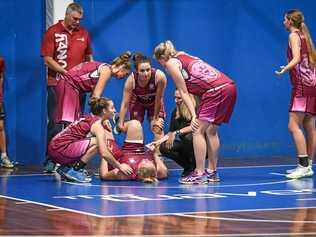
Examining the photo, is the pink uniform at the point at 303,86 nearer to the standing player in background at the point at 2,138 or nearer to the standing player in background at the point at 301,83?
the standing player in background at the point at 301,83

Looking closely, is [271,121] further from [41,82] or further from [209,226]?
[209,226]

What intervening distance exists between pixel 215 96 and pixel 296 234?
3.24 m

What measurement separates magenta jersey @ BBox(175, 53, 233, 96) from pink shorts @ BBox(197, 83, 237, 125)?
7 cm

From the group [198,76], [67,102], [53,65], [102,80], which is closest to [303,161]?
[198,76]

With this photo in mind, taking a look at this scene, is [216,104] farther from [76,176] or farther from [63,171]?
[63,171]

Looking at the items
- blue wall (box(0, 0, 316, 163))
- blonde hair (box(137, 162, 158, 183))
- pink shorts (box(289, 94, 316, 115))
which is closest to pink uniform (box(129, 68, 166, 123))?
blonde hair (box(137, 162, 158, 183))

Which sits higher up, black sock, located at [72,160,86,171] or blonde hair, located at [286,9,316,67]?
blonde hair, located at [286,9,316,67]

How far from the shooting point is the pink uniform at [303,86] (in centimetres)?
881

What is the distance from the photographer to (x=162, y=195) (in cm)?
729

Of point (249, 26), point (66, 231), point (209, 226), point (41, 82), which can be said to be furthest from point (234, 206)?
point (249, 26)

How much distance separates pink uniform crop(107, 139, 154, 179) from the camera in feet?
28.2

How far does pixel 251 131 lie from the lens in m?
12.0

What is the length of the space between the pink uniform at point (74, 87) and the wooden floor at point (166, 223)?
277 cm

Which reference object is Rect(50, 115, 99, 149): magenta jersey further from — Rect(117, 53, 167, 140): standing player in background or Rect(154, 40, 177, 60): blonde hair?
Rect(154, 40, 177, 60): blonde hair
